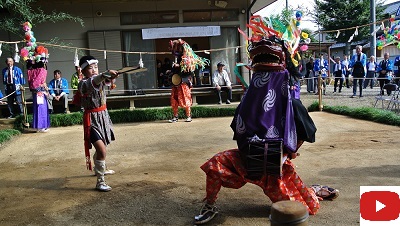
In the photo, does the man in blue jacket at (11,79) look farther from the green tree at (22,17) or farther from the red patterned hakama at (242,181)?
the red patterned hakama at (242,181)

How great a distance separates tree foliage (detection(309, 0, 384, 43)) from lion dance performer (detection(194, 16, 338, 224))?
28170mm

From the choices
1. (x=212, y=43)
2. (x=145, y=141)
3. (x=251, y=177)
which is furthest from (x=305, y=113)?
(x=212, y=43)

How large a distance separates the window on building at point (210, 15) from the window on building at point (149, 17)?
16.2 inches

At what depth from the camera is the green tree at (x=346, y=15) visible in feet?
97.9

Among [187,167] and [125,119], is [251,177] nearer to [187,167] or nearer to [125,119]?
[187,167]

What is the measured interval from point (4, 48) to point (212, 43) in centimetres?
655

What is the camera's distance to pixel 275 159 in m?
3.14

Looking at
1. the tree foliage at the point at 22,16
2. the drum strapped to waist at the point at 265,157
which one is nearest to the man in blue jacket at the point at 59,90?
the tree foliage at the point at 22,16

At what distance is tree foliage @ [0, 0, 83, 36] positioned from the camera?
33.6ft

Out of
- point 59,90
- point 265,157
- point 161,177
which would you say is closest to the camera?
point 265,157

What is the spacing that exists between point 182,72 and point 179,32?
Answer: 10.8ft

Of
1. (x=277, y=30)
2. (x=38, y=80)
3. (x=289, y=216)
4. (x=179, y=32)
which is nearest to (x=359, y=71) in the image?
(x=179, y=32)

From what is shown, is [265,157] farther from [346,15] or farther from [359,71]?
[346,15]

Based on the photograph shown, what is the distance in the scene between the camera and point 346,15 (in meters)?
30.4
